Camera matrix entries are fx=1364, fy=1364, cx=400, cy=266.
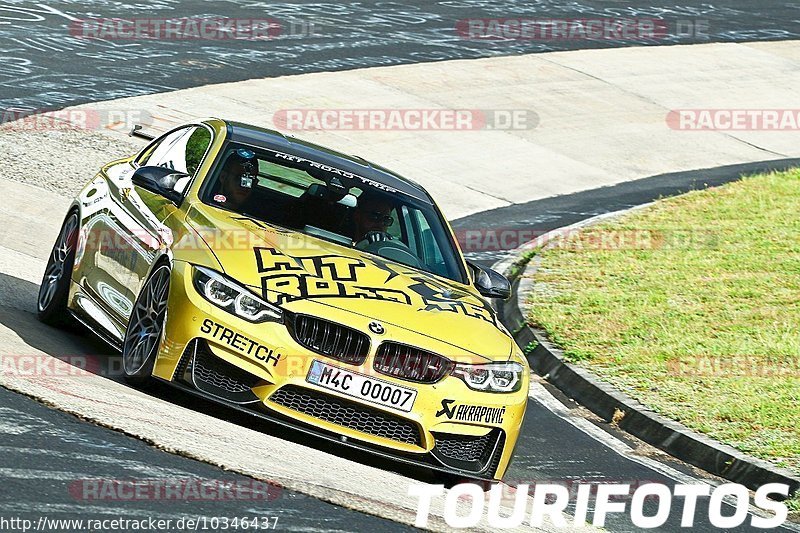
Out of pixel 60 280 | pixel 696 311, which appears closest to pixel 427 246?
pixel 60 280

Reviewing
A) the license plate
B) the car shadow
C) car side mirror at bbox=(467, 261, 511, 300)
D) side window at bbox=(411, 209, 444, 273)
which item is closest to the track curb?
car side mirror at bbox=(467, 261, 511, 300)

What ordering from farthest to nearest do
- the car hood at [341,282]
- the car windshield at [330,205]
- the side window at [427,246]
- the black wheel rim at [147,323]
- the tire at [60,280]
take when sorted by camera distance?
1. the tire at [60,280]
2. the side window at [427,246]
3. the car windshield at [330,205]
4. the black wheel rim at [147,323]
5. the car hood at [341,282]

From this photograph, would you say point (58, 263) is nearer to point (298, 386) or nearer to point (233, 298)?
point (233, 298)

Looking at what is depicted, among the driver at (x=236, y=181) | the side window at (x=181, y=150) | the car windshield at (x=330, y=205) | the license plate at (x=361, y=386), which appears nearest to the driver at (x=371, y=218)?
the car windshield at (x=330, y=205)

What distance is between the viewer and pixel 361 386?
6.72m

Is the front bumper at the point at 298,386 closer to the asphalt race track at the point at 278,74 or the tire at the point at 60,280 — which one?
the asphalt race track at the point at 278,74

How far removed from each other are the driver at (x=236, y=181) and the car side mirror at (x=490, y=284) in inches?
59.6

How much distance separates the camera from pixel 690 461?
353 inches

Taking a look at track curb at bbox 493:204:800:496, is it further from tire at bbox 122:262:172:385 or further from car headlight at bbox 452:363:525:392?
tire at bbox 122:262:172:385

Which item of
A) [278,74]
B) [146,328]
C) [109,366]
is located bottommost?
[278,74]

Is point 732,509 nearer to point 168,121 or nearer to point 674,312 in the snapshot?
point 674,312

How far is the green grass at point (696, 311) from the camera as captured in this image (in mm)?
9617

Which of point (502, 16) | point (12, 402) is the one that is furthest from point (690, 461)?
point (502, 16)

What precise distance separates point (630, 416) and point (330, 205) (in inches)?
113
